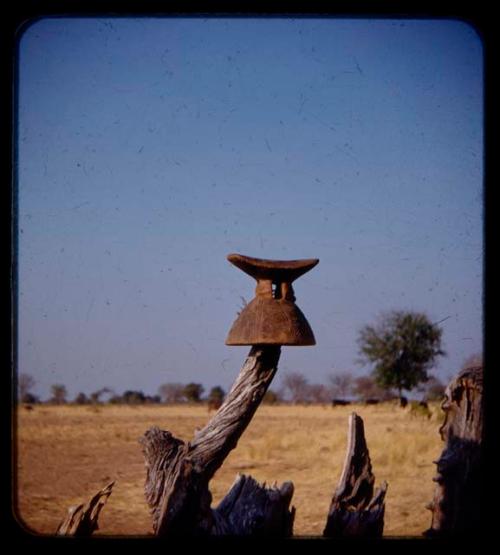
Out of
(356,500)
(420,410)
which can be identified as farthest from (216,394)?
(356,500)

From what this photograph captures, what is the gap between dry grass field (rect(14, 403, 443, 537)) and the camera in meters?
9.73

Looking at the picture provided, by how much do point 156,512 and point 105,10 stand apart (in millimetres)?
2813

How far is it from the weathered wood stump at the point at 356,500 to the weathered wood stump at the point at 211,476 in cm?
33

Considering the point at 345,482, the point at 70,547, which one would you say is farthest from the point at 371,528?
the point at 70,547

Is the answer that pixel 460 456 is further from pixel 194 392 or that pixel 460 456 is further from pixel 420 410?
pixel 194 392

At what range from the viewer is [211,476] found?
3.93m

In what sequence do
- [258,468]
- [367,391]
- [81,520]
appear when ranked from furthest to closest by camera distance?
1. [367,391]
2. [258,468]
3. [81,520]

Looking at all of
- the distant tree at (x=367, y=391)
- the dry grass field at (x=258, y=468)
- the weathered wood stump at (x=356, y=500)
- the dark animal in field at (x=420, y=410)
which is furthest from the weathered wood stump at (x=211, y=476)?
the distant tree at (x=367, y=391)

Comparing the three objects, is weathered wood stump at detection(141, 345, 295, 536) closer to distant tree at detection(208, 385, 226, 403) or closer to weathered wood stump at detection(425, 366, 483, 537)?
weathered wood stump at detection(425, 366, 483, 537)

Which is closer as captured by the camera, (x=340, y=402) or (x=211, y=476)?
(x=211, y=476)

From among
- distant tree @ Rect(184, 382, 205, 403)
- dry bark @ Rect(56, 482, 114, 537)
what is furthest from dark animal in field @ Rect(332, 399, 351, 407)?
dry bark @ Rect(56, 482, 114, 537)

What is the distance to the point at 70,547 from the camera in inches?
126

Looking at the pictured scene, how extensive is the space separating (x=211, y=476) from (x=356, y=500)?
43.2 inches

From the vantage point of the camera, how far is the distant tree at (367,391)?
34188 millimetres
